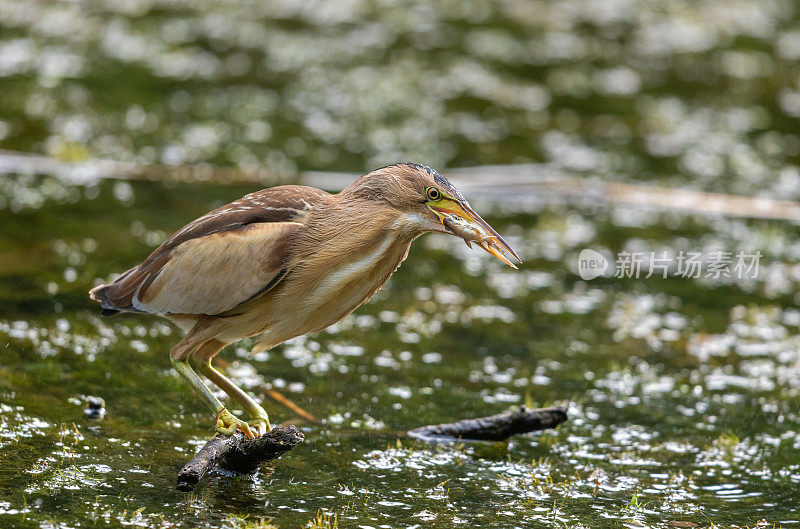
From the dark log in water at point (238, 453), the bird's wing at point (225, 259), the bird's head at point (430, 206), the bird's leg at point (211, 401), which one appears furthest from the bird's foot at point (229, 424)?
the bird's head at point (430, 206)

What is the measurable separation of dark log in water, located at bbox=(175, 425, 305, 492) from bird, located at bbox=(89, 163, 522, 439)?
22cm

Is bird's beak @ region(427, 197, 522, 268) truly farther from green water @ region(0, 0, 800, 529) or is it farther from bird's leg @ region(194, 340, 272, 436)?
bird's leg @ region(194, 340, 272, 436)

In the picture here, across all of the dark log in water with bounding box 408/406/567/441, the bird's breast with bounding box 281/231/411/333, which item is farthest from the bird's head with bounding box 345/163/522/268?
the dark log in water with bounding box 408/406/567/441

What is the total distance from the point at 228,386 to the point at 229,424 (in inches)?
11.4

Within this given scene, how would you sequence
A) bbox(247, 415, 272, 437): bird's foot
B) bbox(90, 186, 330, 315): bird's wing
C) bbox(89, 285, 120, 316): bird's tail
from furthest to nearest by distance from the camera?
bbox(89, 285, 120, 316): bird's tail → bbox(247, 415, 272, 437): bird's foot → bbox(90, 186, 330, 315): bird's wing

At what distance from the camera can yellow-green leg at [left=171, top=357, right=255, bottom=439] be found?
558cm

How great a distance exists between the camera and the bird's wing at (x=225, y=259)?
5.43 metres

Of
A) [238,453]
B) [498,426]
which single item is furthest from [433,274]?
[238,453]

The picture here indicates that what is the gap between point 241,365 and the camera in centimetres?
760

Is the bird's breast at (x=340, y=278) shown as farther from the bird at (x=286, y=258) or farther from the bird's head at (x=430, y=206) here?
the bird's head at (x=430, y=206)

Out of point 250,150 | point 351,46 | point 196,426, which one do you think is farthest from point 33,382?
point 351,46

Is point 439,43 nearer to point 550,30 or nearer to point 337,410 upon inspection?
point 550,30

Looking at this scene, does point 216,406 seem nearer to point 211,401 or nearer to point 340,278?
point 211,401

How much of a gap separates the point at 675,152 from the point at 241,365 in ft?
28.7
